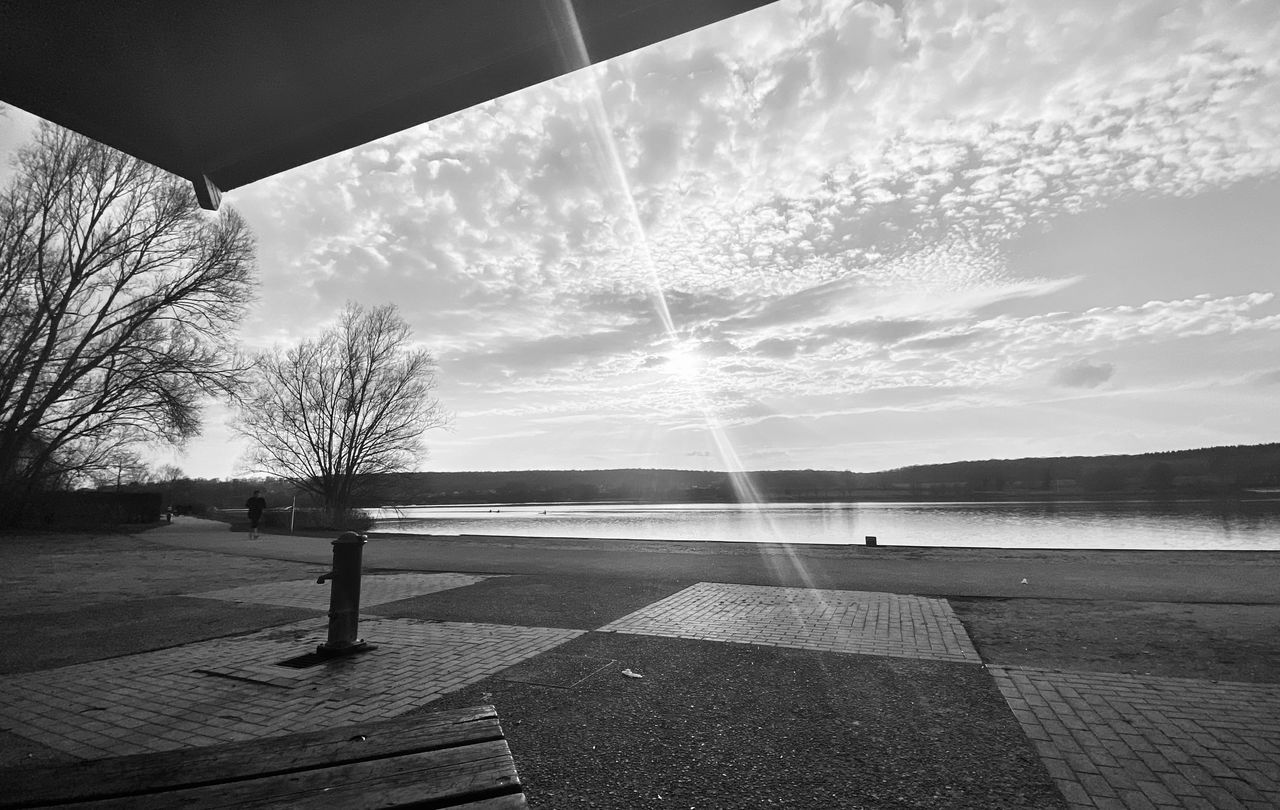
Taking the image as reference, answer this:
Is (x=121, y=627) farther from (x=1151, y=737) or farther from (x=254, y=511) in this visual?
(x=254, y=511)

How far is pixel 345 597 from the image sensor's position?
5.45 metres

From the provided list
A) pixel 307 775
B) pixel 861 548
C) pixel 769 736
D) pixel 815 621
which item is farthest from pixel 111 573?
pixel 861 548

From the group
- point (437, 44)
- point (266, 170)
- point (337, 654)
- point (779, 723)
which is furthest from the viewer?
point (337, 654)

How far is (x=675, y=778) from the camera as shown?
3107 millimetres

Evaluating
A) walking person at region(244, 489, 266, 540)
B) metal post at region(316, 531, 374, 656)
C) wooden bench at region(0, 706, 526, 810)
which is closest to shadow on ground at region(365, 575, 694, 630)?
metal post at region(316, 531, 374, 656)

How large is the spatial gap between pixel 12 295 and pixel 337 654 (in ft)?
84.8

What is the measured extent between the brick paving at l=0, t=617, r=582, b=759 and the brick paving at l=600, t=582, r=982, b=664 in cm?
133

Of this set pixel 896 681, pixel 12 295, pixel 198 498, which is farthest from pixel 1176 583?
pixel 198 498

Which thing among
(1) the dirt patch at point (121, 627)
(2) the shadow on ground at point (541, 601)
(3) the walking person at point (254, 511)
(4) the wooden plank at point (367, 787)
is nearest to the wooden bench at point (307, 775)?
(4) the wooden plank at point (367, 787)

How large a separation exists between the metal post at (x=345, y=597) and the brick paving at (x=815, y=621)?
2322 millimetres

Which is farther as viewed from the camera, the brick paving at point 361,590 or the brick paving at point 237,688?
the brick paving at point 361,590

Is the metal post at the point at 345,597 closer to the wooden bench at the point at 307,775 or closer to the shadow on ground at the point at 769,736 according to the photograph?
the shadow on ground at the point at 769,736

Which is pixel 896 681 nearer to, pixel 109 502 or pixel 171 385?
pixel 171 385

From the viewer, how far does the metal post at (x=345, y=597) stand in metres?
5.36
